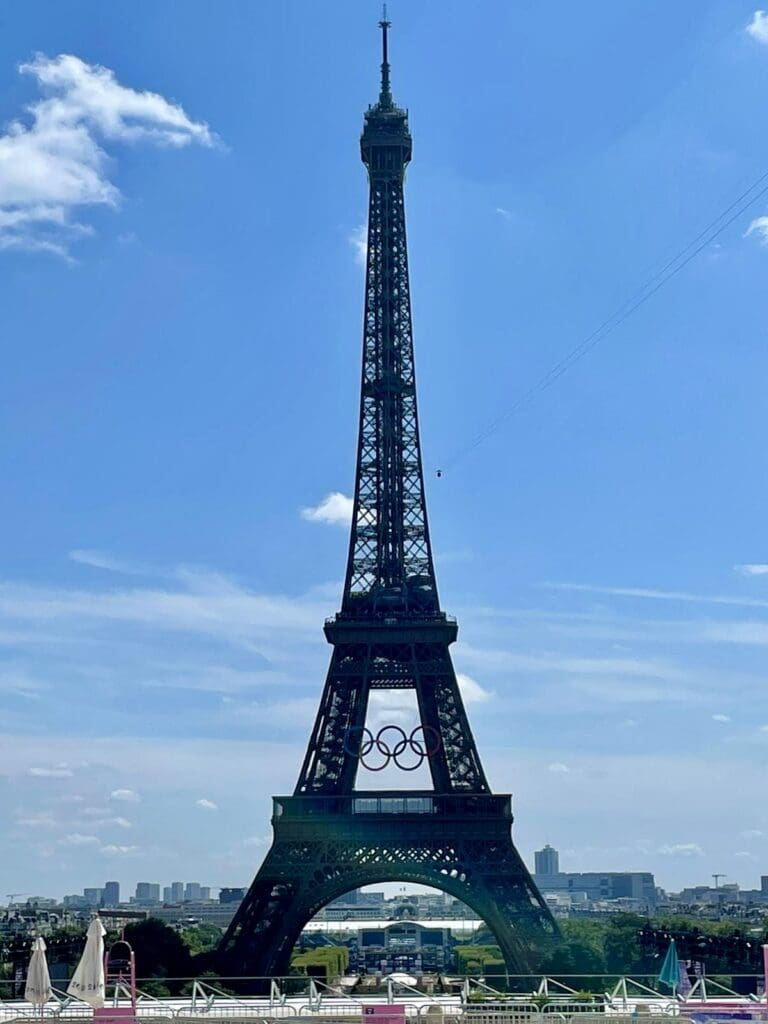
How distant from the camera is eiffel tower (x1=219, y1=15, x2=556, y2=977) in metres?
83.8

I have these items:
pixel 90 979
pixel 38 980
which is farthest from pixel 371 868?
pixel 90 979

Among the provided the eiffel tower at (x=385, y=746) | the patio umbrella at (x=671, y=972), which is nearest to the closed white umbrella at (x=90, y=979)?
the patio umbrella at (x=671, y=972)

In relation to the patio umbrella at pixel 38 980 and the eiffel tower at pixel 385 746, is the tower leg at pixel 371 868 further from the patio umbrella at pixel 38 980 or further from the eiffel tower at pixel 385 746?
the patio umbrella at pixel 38 980

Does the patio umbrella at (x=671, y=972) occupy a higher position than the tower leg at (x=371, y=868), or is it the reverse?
the tower leg at (x=371, y=868)

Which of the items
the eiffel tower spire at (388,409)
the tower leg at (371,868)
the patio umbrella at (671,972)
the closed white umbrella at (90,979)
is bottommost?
the closed white umbrella at (90,979)

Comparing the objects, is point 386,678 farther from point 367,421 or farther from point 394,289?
point 394,289

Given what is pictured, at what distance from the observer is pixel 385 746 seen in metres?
88.0

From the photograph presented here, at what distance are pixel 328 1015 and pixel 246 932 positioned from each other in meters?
41.8

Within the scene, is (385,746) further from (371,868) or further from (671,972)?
(671,972)

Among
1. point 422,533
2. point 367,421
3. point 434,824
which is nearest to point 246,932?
point 434,824

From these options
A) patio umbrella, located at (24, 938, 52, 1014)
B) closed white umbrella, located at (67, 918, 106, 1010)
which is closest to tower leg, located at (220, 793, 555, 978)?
patio umbrella, located at (24, 938, 52, 1014)

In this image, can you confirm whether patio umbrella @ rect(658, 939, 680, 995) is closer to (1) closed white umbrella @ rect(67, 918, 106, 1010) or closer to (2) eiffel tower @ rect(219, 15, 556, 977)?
(1) closed white umbrella @ rect(67, 918, 106, 1010)

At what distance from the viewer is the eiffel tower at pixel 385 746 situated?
83812 mm

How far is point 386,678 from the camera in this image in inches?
3531
